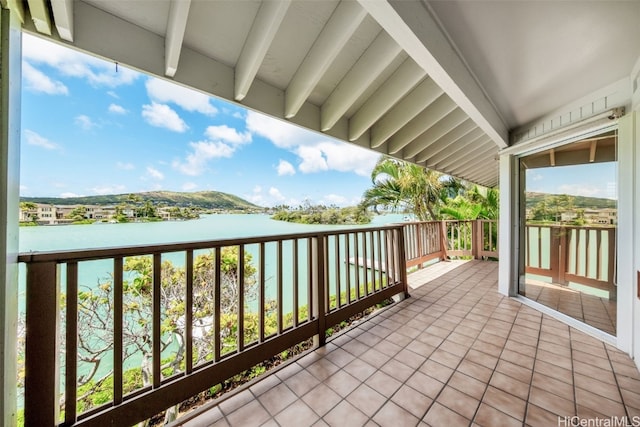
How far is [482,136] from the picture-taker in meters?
3.94

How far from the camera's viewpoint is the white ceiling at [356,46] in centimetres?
141

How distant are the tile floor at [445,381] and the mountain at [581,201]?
134 cm

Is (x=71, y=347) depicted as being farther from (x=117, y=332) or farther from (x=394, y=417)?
(x=394, y=417)

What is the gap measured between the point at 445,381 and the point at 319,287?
1176 mm

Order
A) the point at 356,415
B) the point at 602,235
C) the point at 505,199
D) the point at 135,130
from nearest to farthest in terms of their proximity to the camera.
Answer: the point at 356,415 < the point at 602,235 < the point at 505,199 < the point at 135,130

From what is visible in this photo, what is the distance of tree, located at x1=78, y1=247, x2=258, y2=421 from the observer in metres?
2.19

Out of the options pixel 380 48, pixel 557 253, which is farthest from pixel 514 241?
pixel 380 48

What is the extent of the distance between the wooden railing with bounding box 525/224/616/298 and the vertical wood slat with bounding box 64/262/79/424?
4221 millimetres

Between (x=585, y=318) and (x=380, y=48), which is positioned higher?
(x=380, y=48)

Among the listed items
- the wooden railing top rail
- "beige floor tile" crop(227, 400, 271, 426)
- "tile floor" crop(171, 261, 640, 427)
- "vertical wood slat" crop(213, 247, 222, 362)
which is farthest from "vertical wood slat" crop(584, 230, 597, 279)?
"vertical wood slat" crop(213, 247, 222, 362)

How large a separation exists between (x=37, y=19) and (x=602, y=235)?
4787mm

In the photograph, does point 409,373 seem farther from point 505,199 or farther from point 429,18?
point 505,199

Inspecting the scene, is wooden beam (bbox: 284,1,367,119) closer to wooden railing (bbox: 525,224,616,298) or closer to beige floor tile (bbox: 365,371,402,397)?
beige floor tile (bbox: 365,371,402,397)

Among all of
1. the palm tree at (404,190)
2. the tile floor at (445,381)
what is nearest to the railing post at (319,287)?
the tile floor at (445,381)
